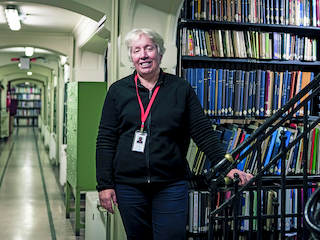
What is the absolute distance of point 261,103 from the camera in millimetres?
3504

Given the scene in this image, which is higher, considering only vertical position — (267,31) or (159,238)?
(267,31)

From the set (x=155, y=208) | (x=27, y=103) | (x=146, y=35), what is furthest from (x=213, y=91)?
(x=27, y=103)

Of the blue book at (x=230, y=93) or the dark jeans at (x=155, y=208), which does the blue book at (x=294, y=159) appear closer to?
the blue book at (x=230, y=93)

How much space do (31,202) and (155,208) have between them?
481 cm

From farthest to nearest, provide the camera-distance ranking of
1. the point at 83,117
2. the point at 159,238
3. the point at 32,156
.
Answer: the point at 32,156 → the point at 83,117 → the point at 159,238

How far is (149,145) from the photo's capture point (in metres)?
2.06

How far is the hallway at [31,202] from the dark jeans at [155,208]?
285 centimetres

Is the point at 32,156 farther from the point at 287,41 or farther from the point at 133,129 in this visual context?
the point at 133,129

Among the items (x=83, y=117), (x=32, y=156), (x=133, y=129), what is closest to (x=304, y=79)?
(x=133, y=129)

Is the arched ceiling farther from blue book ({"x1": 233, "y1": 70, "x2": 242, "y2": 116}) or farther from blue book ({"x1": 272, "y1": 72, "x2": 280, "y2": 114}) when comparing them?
blue book ({"x1": 272, "y1": 72, "x2": 280, "y2": 114})

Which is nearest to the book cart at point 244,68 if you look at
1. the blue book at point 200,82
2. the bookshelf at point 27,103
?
the blue book at point 200,82

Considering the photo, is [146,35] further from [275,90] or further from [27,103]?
[27,103]

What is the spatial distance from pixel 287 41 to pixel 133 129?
6.85 feet

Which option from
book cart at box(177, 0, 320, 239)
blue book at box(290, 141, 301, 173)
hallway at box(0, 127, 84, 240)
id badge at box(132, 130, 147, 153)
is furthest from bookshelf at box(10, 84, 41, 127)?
id badge at box(132, 130, 147, 153)
